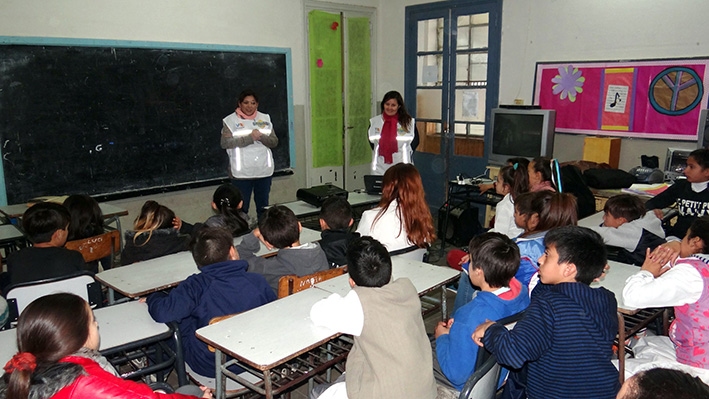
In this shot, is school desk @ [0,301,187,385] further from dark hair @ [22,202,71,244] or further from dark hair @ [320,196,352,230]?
dark hair @ [320,196,352,230]

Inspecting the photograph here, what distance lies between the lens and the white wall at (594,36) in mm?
4656

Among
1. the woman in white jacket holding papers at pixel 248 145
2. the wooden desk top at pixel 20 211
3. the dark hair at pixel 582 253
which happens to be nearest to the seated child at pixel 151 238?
the wooden desk top at pixel 20 211

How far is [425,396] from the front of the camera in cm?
166

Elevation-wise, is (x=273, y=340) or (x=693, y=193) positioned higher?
(x=693, y=193)

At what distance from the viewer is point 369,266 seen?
1.79 metres

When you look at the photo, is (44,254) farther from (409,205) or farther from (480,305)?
(480,305)

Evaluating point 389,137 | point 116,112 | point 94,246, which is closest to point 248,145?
point 116,112

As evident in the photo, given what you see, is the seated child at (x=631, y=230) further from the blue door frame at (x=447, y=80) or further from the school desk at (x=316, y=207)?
the blue door frame at (x=447, y=80)

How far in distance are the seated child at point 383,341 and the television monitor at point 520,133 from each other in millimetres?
4039

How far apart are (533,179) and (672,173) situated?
147 centimetres

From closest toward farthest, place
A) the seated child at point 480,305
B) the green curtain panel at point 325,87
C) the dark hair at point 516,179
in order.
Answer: the seated child at point 480,305, the dark hair at point 516,179, the green curtain panel at point 325,87

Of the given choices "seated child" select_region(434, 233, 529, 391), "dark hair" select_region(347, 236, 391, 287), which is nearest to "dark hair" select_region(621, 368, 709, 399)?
"seated child" select_region(434, 233, 529, 391)

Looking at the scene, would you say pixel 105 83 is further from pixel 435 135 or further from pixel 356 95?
pixel 435 135

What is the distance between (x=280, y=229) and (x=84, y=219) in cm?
152
